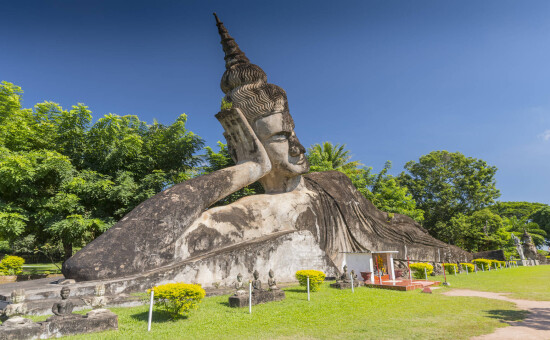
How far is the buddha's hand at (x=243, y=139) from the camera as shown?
38.9 ft

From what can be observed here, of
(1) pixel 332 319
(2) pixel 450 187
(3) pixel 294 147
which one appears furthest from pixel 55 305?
(2) pixel 450 187

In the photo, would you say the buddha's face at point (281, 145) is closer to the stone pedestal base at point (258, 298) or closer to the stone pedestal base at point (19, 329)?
the stone pedestal base at point (258, 298)

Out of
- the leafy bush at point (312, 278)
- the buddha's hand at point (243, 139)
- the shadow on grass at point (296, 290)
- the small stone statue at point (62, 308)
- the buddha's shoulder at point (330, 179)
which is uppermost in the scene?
the buddha's hand at point (243, 139)

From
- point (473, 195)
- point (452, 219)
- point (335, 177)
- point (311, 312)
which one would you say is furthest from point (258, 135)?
point (473, 195)

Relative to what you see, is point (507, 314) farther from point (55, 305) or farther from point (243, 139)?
point (243, 139)

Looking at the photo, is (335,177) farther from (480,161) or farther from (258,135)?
(480,161)

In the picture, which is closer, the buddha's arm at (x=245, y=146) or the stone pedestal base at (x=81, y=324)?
the stone pedestal base at (x=81, y=324)

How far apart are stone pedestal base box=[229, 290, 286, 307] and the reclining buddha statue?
1556 millimetres

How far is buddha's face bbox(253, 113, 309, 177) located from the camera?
12.2 m

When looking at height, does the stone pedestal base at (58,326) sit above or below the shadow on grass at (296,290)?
below

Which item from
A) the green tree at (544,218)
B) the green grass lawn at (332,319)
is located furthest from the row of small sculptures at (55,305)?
the green tree at (544,218)

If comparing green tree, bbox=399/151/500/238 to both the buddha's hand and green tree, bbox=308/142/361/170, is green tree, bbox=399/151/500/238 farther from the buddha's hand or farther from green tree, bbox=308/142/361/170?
the buddha's hand

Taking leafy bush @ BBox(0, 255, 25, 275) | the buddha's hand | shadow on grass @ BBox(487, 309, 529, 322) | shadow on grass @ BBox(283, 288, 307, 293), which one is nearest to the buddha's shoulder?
the buddha's hand

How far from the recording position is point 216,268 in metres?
8.02
